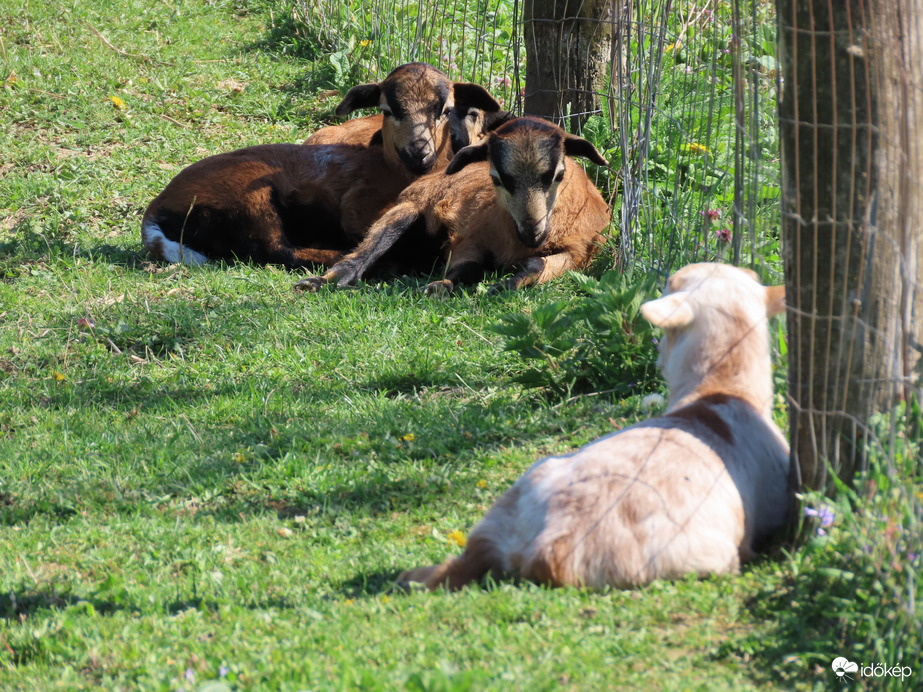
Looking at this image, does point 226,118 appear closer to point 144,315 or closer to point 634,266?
point 144,315

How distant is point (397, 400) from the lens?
530 centimetres

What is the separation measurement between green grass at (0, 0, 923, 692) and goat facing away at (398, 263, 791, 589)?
4.1 inches

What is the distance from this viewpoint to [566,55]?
7.49m

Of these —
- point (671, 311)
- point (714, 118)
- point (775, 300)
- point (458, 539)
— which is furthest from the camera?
point (714, 118)

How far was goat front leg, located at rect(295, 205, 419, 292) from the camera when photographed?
752cm

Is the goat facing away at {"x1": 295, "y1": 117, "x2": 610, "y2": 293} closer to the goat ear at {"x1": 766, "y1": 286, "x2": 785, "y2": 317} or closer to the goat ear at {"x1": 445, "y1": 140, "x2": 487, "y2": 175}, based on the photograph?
the goat ear at {"x1": 445, "y1": 140, "x2": 487, "y2": 175}

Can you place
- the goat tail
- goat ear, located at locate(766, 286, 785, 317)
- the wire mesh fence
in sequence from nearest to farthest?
the goat tail, goat ear, located at locate(766, 286, 785, 317), the wire mesh fence

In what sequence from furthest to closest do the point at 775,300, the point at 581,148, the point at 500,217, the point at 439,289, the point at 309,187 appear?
the point at 309,187
the point at 500,217
the point at 581,148
the point at 439,289
the point at 775,300

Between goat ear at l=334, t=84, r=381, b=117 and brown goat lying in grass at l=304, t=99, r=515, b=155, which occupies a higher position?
goat ear at l=334, t=84, r=381, b=117

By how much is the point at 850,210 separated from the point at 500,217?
4.71 meters

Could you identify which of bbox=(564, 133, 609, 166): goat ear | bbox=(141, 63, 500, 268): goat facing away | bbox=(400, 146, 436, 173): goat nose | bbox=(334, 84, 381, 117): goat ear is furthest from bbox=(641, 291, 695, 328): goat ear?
bbox=(334, 84, 381, 117): goat ear

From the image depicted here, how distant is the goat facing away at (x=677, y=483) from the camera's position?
3.01 m

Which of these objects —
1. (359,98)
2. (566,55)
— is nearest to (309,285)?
(359,98)

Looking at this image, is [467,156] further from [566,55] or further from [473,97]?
[473,97]
